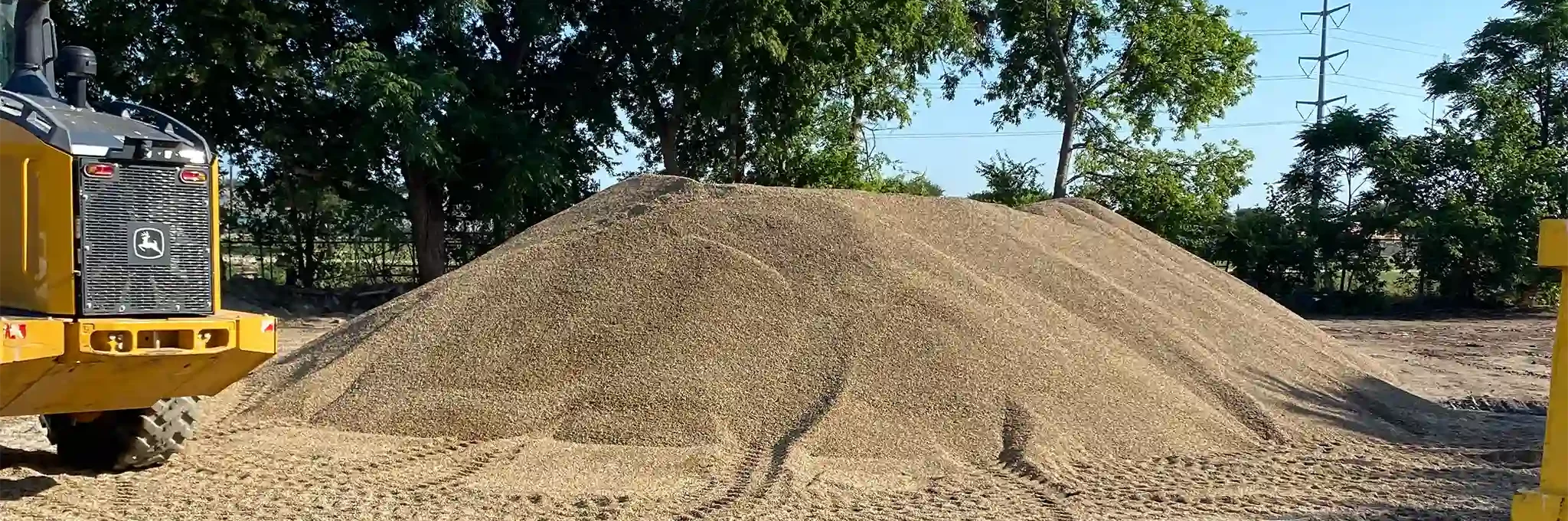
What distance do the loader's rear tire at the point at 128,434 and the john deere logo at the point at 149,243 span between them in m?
1.08

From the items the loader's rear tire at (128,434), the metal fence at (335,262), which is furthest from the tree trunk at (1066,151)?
the loader's rear tire at (128,434)

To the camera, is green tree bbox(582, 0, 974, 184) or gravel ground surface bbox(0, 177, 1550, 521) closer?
gravel ground surface bbox(0, 177, 1550, 521)

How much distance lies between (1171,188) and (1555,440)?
1910 cm

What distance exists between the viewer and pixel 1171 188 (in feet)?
69.1

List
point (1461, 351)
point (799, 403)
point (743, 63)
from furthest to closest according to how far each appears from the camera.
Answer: point (743, 63)
point (1461, 351)
point (799, 403)

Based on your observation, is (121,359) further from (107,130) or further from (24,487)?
(24,487)

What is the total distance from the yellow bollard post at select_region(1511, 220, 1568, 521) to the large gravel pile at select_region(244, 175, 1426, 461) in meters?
4.32

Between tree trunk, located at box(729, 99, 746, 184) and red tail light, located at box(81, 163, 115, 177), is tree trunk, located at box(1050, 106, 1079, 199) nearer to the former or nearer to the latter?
tree trunk, located at box(729, 99, 746, 184)

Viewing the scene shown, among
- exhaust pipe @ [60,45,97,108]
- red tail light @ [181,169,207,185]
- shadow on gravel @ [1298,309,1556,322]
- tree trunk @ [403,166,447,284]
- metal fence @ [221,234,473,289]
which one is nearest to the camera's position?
red tail light @ [181,169,207,185]

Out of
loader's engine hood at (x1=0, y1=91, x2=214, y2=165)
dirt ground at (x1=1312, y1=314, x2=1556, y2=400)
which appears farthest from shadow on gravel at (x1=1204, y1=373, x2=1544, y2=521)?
loader's engine hood at (x1=0, y1=91, x2=214, y2=165)

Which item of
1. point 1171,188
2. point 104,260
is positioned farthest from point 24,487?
point 1171,188

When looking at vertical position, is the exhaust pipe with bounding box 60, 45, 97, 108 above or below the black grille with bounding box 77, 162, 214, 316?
above

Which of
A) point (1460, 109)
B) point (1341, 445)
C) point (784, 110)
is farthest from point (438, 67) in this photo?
point (1460, 109)

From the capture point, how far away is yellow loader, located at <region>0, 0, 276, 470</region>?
16.7ft
